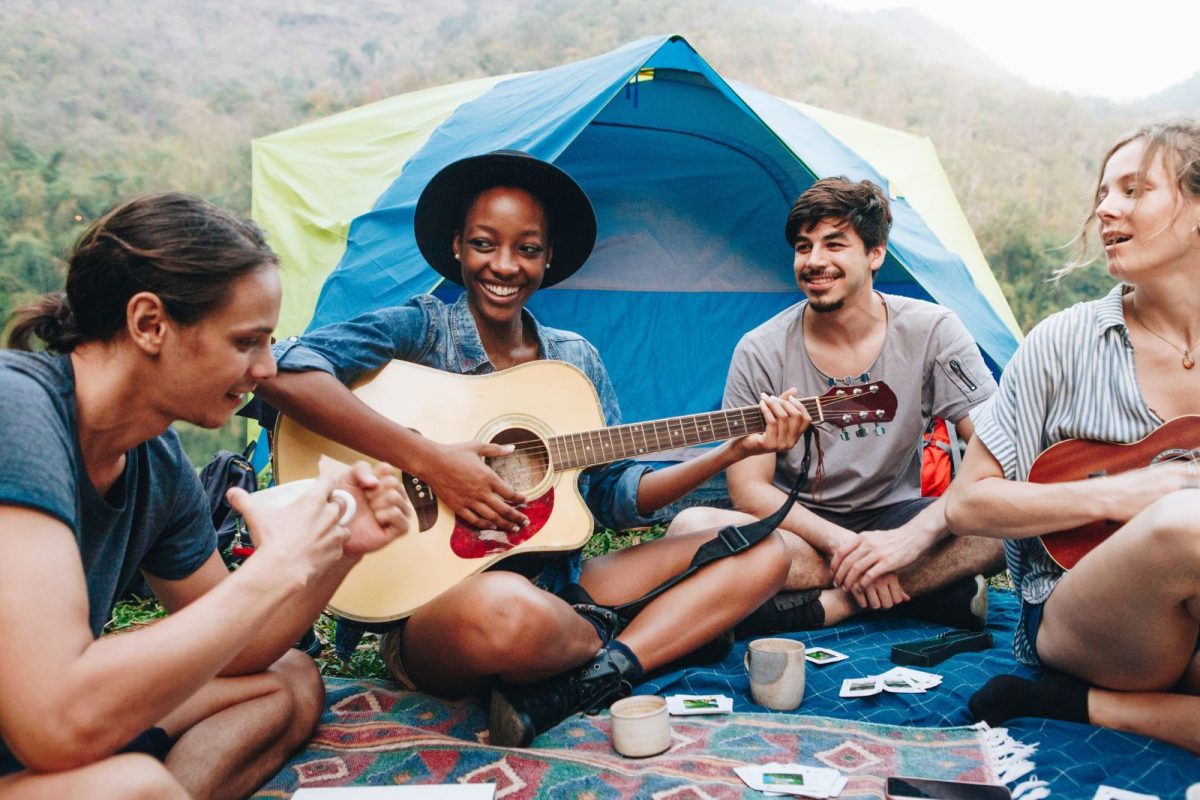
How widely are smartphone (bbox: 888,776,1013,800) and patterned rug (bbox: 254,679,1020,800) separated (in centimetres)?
7

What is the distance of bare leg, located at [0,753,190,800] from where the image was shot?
1105 millimetres

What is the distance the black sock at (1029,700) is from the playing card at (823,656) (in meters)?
0.44

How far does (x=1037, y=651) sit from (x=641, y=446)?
1053 millimetres

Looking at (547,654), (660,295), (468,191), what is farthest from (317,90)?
(547,654)

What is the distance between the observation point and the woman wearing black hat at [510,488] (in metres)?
1.92

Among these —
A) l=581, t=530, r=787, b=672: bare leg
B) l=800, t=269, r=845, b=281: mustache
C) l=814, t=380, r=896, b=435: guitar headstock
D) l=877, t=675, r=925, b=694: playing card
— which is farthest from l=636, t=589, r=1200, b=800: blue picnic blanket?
l=800, t=269, r=845, b=281: mustache

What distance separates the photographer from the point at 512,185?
243cm

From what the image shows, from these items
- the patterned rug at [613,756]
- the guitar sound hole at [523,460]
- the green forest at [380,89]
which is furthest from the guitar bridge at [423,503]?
the green forest at [380,89]

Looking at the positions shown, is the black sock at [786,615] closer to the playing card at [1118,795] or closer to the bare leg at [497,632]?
the bare leg at [497,632]

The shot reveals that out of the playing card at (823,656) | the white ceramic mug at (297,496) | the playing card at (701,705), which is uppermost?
the white ceramic mug at (297,496)

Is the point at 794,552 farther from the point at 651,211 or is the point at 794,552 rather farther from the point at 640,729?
the point at 651,211

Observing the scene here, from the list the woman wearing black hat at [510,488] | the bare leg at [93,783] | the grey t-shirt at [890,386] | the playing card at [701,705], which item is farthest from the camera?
the grey t-shirt at [890,386]

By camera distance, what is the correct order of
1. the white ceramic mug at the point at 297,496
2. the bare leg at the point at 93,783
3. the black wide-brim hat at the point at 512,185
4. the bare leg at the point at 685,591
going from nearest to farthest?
Result: the bare leg at the point at 93,783, the white ceramic mug at the point at 297,496, the bare leg at the point at 685,591, the black wide-brim hat at the point at 512,185

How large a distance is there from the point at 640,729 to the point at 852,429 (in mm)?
1408
